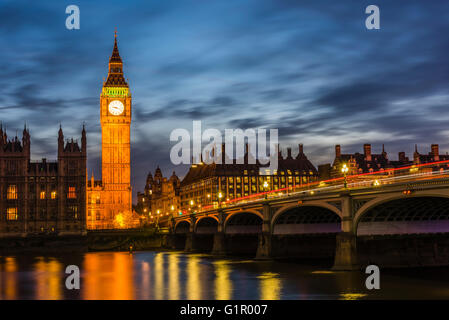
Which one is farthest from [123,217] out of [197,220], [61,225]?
[197,220]

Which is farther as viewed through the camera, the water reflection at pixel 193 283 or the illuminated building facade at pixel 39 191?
the illuminated building facade at pixel 39 191

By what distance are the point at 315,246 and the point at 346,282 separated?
4169 cm

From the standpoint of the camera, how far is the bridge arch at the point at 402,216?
5919 cm

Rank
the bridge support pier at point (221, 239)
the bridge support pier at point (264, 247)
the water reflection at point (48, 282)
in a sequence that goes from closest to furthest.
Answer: the water reflection at point (48, 282), the bridge support pier at point (264, 247), the bridge support pier at point (221, 239)

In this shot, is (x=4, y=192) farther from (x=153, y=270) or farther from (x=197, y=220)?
(x=153, y=270)

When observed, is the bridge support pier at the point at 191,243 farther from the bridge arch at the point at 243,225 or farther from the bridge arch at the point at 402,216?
the bridge arch at the point at 402,216

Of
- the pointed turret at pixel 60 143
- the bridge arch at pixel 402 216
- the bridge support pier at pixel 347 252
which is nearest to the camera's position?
the bridge arch at pixel 402 216

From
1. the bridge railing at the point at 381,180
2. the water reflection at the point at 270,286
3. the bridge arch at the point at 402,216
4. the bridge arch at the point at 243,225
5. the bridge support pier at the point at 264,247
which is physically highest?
the bridge railing at the point at 381,180

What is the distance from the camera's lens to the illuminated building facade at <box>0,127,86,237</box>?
15025 centimetres

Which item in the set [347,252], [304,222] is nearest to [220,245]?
[304,222]

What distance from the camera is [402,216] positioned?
65.5 meters

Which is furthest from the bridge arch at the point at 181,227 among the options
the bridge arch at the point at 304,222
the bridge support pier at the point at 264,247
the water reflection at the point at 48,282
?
the water reflection at the point at 48,282

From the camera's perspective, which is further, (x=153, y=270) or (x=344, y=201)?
(x=153, y=270)
